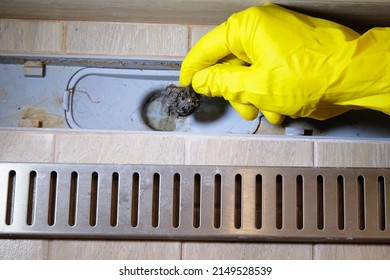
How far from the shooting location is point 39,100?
3.14 feet

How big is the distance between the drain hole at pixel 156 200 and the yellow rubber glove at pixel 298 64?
0.19m

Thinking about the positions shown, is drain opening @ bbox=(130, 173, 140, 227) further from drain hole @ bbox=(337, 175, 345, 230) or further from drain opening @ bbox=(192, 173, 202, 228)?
drain hole @ bbox=(337, 175, 345, 230)

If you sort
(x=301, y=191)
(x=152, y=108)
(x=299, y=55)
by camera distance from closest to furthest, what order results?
(x=299, y=55) → (x=301, y=191) → (x=152, y=108)

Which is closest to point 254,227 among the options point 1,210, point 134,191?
point 134,191

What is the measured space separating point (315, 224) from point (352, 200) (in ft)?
0.26

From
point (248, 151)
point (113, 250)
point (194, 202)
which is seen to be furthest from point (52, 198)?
point (248, 151)

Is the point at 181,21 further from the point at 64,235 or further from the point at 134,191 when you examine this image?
the point at 64,235

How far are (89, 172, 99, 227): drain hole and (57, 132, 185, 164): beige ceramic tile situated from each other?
1.6 inches

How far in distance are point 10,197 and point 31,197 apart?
0.12ft

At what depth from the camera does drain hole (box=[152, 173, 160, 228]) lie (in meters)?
0.85

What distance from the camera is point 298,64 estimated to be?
760 mm

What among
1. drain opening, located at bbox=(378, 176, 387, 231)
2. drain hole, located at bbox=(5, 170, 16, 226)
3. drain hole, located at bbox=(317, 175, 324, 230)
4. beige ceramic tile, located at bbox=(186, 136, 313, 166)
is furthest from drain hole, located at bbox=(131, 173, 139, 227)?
drain opening, located at bbox=(378, 176, 387, 231)

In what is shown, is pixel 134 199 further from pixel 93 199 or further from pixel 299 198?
pixel 299 198

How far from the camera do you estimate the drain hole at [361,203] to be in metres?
0.85
